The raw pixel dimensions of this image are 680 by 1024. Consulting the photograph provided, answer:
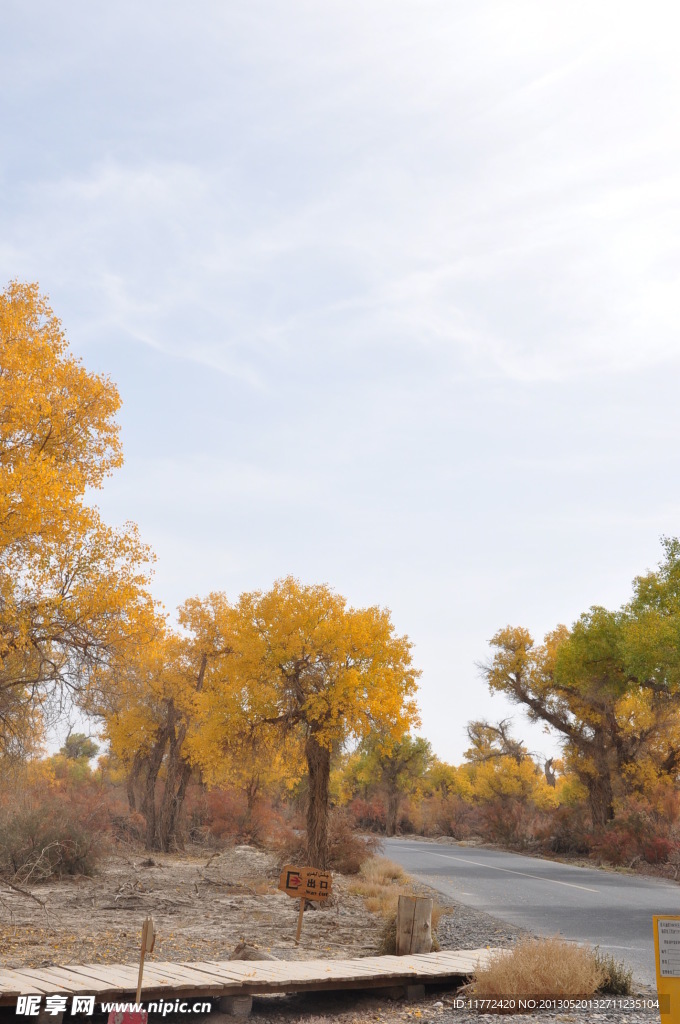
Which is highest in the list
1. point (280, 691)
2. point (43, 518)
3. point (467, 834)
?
point (43, 518)

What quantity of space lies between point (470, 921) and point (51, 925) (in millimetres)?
6786

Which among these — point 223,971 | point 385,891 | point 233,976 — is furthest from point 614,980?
point 385,891

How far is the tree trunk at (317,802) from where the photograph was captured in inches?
736

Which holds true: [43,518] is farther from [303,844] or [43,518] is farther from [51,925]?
[303,844]

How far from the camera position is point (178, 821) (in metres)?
32.5

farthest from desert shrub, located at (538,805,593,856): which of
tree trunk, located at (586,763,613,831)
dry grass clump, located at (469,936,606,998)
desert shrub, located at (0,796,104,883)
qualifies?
dry grass clump, located at (469,936,606,998)

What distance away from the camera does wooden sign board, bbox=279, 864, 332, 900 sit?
12586mm

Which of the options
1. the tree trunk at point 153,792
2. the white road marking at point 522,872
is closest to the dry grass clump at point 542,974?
the white road marking at point 522,872

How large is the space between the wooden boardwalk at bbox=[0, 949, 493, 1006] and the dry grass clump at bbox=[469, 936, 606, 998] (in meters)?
0.69

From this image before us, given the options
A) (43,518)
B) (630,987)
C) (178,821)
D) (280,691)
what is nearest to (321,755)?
(280,691)

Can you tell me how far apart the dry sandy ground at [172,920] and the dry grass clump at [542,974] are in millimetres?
3386

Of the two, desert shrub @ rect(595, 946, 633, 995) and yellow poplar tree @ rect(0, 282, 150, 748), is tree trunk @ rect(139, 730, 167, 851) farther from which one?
desert shrub @ rect(595, 946, 633, 995)

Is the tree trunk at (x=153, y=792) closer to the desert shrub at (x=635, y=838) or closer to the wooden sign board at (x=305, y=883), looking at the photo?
the desert shrub at (x=635, y=838)

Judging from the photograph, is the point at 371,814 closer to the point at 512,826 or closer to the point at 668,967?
the point at 512,826
